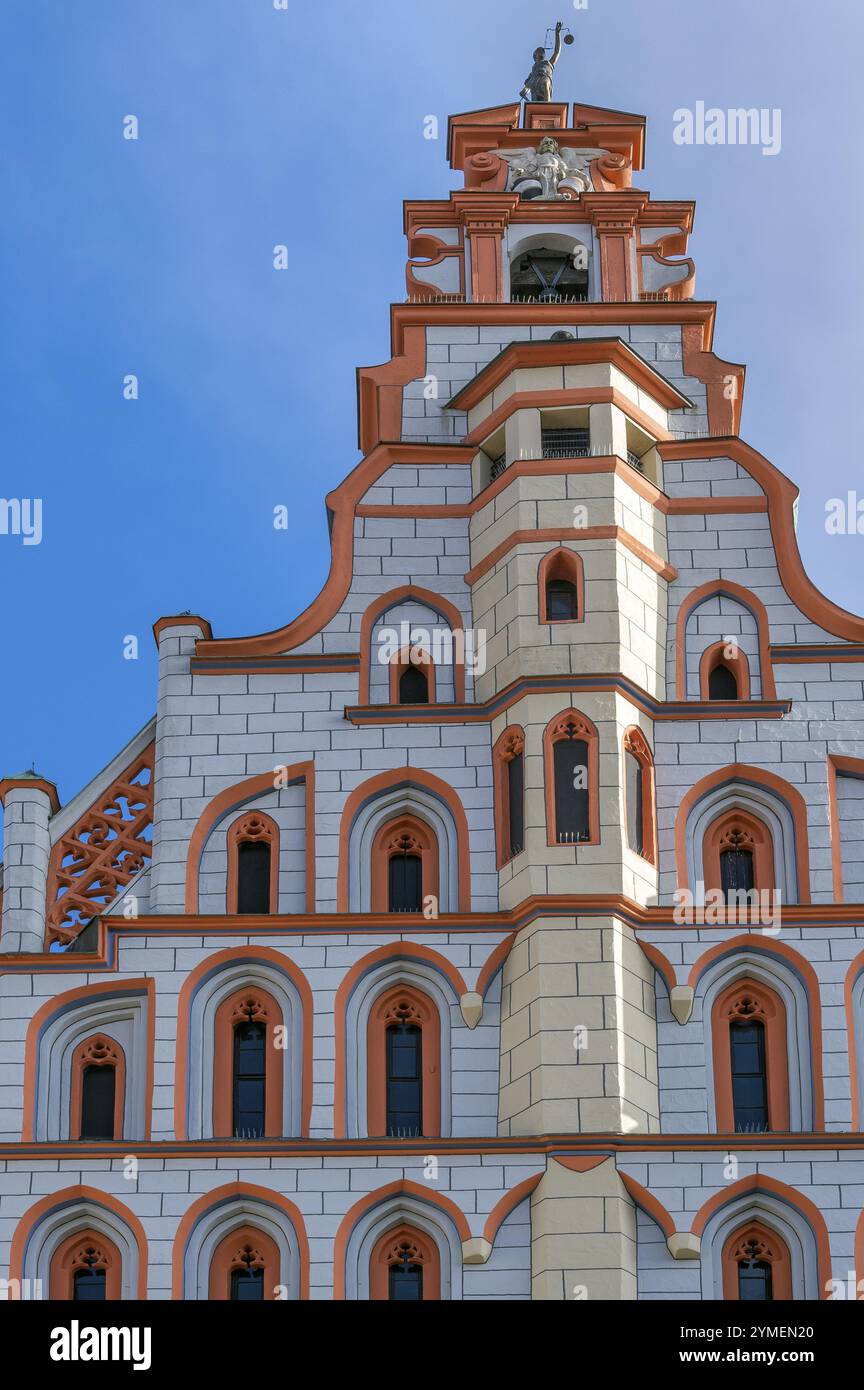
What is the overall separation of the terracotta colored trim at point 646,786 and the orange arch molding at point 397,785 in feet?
3.83

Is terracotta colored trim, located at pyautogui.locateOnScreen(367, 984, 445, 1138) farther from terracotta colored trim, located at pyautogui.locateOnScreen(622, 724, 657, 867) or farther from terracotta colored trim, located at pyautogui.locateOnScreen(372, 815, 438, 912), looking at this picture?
terracotta colored trim, located at pyautogui.locateOnScreen(622, 724, 657, 867)

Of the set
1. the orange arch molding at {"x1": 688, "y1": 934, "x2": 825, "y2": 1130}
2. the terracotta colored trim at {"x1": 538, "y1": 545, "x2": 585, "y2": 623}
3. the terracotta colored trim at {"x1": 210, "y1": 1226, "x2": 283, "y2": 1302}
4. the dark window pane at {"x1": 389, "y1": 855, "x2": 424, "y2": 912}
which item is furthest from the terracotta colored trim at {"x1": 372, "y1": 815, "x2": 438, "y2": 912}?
the terracotta colored trim at {"x1": 210, "y1": 1226, "x2": 283, "y2": 1302}

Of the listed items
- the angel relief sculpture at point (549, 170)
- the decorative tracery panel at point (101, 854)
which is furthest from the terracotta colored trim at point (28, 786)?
the angel relief sculpture at point (549, 170)

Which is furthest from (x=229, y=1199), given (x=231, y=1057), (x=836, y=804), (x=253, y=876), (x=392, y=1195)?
Answer: (x=836, y=804)

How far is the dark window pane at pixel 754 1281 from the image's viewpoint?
882 inches

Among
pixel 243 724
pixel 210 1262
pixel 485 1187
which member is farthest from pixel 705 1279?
pixel 243 724

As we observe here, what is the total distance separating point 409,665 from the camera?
25.1 meters

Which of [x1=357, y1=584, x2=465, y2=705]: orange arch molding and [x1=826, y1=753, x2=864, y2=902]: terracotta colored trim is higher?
[x1=357, y1=584, x2=465, y2=705]: orange arch molding

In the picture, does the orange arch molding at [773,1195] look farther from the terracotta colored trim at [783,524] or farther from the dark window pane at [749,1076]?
the terracotta colored trim at [783,524]

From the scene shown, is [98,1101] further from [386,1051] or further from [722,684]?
[722,684]

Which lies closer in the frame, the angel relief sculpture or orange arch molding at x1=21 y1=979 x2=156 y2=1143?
orange arch molding at x1=21 y1=979 x2=156 y2=1143

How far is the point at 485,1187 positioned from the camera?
22.5m

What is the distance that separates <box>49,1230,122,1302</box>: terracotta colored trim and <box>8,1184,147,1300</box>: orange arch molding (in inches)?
7.2

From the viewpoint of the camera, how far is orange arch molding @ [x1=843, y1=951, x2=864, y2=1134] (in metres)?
22.9
